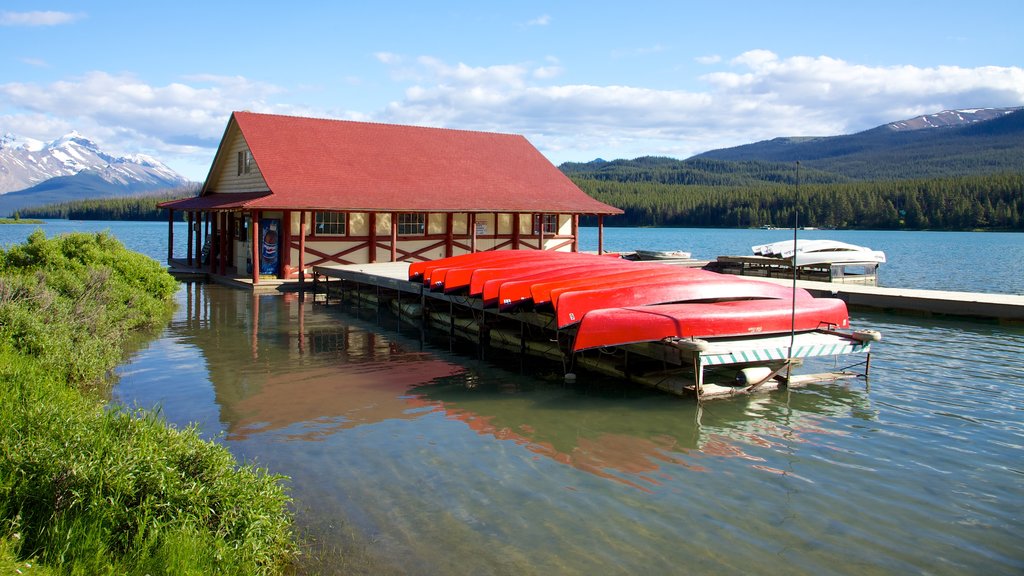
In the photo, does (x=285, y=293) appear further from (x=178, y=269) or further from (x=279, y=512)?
(x=279, y=512)

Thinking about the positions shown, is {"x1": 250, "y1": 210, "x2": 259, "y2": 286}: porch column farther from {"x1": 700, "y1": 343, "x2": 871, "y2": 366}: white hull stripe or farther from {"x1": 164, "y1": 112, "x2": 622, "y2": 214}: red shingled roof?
{"x1": 700, "y1": 343, "x2": 871, "y2": 366}: white hull stripe

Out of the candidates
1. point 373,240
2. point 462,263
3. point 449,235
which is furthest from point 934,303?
point 373,240

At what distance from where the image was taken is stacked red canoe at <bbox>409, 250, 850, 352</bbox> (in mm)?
10602

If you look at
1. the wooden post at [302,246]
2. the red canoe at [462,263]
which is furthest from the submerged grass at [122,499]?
the wooden post at [302,246]

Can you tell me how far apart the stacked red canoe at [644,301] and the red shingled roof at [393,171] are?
11206 mm

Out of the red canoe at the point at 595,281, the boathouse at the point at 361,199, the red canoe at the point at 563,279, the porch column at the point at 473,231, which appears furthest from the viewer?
the porch column at the point at 473,231

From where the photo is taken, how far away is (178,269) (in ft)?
90.4

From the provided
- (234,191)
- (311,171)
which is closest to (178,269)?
(234,191)

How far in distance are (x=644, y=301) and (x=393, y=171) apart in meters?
17.6

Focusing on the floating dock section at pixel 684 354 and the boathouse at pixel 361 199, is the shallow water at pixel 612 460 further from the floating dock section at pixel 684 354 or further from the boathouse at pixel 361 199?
the boathouse at pixel 361 199

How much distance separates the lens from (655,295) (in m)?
11.7

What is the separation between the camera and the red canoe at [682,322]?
1052 centimetres

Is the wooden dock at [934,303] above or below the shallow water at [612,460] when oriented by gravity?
above

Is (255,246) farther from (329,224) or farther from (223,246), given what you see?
(223,246)
